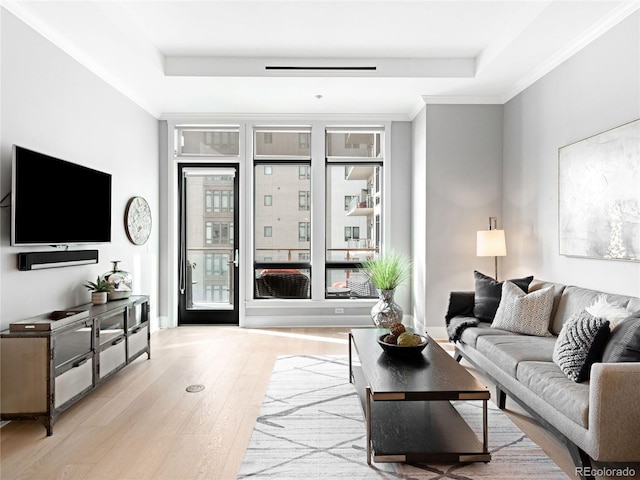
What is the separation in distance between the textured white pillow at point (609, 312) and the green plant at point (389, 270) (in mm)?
2429

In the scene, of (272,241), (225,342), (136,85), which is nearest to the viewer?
(136,85)

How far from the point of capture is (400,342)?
8.79 ft

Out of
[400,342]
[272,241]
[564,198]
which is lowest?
[400,342]

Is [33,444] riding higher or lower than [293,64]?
lower

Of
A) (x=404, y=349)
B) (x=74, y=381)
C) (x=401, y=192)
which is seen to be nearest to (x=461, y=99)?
(x=401, y=192)

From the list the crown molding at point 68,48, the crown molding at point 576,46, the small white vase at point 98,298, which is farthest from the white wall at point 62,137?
the crown molding at point 576,46

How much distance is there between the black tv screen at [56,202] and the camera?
2.83m

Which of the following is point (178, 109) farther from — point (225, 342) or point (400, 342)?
point (400, 342)

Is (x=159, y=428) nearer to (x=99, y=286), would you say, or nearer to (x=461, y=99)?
(x=99, y=286)

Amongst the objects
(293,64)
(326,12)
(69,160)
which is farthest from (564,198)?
(69,160)

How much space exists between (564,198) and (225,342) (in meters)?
3.73

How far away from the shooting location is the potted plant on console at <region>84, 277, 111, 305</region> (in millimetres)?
3609

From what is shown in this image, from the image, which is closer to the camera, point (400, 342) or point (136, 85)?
point (400, 342)

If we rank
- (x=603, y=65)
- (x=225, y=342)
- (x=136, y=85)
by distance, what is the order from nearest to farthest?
1. (x=603, y=65)
2. (x=136, y=85)
3. (x=225, y=342)
